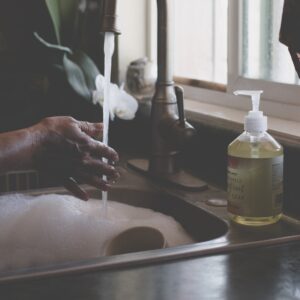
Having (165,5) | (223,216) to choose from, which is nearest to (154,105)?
(165,5)

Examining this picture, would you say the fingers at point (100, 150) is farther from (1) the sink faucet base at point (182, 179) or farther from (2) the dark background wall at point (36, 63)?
(2) the dark background wall at point (36, 63)

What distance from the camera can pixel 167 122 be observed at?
1275 millimetres

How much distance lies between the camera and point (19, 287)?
0.79 meters

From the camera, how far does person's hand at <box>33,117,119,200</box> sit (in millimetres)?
1095

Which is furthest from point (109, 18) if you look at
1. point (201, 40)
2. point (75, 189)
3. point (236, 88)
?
point (201, 40)

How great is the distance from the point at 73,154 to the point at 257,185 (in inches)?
11.9

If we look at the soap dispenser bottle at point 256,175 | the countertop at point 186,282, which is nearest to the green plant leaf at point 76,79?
the soap dispenser bottle at point 256,175

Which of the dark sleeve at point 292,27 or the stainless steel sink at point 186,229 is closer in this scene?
the stainless steel sink at point 186,229

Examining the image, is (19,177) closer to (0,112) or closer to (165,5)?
(0,112)

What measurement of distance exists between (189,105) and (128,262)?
0.72 meters

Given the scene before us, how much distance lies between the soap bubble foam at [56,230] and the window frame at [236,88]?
0.30m

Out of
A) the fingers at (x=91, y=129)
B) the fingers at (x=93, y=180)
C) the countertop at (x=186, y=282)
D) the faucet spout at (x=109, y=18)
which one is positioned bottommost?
the countertop at (x=186, y=282)

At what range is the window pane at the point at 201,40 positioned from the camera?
156 centimetres

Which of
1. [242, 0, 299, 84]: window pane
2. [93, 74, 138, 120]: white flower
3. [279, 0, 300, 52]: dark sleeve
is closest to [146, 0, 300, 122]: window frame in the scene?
[242, 0, 299, 84]: window pane
